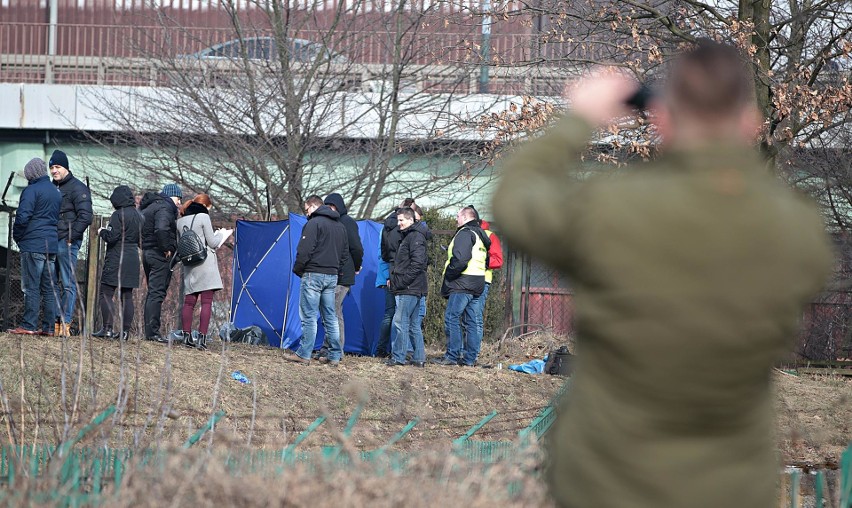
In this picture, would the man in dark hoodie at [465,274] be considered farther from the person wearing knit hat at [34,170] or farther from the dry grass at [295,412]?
the person wearing knit hat at [34,170]

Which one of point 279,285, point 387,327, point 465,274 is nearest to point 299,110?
point 279,285

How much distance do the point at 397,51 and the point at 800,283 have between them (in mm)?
14948

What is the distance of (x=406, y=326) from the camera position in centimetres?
1309

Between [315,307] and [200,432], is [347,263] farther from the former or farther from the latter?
[200,432]

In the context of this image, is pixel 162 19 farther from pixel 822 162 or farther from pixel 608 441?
pixel 608 441

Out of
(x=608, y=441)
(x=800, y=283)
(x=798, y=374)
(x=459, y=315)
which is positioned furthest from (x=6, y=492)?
(x=798, y=374)

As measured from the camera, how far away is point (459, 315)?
13391 mm

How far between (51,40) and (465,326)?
13048 millimetres

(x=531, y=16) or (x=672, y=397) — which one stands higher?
(x=531, y=16)

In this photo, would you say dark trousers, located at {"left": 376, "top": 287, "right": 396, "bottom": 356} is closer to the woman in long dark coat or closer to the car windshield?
the woman in long dark coat

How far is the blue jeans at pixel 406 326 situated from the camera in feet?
42.8

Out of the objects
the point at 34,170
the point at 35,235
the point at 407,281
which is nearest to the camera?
the point at 35,235

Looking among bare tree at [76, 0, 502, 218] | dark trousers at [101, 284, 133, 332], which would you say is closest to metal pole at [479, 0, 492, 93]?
bare tree at [76, 0, 502, 218]

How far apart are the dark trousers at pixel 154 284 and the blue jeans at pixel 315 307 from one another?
1.51 meters
